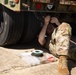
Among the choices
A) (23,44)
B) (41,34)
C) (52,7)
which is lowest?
(23,44)

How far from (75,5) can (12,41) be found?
4.68ft

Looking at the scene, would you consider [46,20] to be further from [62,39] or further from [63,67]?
[63,67]

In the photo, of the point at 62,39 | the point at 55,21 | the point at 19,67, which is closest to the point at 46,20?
the point at 55,21

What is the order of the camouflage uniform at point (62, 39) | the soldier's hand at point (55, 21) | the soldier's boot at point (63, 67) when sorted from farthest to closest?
1. the soldier's hand at point (55, 21)
2. the camouflage uniform at point (62, 39)
3. the soldier's boot at point (63, 67)

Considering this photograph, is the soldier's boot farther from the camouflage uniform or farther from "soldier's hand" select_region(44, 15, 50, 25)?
"soldier's hand" select_region(44, 15, 50, 25)

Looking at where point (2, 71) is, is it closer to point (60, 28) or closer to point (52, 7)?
point (60, 28)

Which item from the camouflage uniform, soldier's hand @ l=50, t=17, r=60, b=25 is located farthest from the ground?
soldier's hand @ l=50, t=17, r=60, b=25

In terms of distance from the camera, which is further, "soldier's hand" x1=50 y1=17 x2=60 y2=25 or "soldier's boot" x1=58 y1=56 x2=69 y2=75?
"soldier's hand" x1=50 y1=17 x2=60 y2=25

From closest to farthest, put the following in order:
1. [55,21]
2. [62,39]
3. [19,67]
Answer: [62,39]
[19,67]
[55,21]

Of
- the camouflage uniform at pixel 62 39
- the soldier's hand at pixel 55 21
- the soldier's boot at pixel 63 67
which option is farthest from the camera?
the soldier's hand at pixel 55 21

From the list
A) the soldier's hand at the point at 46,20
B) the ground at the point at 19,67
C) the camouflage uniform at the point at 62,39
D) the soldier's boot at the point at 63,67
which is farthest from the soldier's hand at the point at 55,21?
the soldier's boot at the point at 63,67

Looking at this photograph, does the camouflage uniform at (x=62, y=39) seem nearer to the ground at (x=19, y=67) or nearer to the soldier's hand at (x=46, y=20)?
the ground at (x=19, y=67)

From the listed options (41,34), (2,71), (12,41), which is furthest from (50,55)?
(2,71)

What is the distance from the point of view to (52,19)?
5000 millimetres
